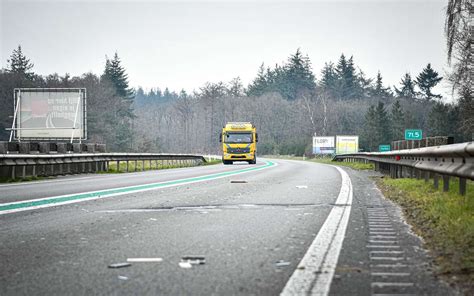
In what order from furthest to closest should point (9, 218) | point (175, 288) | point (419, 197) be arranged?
1. point (419, 197)
2. point (9, 218)
3. point (175, 288)

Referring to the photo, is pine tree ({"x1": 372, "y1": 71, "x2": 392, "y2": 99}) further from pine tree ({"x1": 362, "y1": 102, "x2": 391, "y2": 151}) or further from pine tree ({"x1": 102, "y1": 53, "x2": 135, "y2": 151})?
pine tree ({"x1": 102, "y1": 53, "x2": 135, "y2": 151})

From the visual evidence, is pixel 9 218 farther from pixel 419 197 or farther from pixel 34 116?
pixel 34 116

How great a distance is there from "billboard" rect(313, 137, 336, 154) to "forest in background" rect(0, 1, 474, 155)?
1565 centimetres

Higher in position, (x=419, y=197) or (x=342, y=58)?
(x=342, y=58)

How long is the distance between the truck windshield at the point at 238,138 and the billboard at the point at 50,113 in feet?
46.8

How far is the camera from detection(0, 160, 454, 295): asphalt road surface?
347cm

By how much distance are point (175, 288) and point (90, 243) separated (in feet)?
6.20

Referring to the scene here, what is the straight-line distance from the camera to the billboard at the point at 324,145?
270 ft

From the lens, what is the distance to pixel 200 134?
470 feet

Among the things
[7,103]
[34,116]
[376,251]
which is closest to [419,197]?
[376,251]

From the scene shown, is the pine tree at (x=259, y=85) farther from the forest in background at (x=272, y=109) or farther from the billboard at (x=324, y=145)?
the billboard at (x=324, y=145)

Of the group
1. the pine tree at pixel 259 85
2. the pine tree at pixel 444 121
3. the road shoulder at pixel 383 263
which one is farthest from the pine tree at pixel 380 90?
the road shoulder at pixel 383 263

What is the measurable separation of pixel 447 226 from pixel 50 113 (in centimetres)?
2993

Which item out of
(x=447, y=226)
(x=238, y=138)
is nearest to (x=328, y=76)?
(x=238, y=138)
